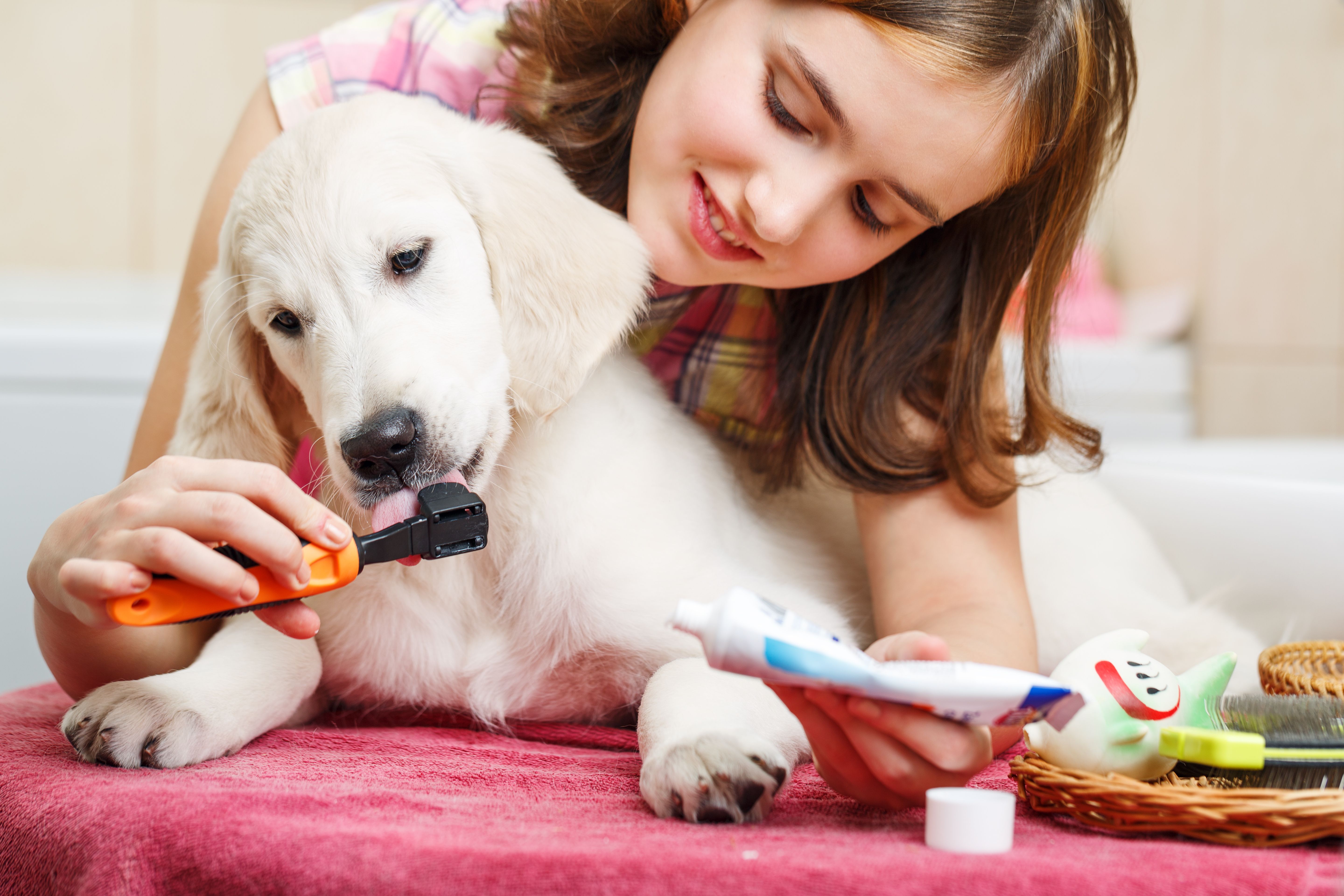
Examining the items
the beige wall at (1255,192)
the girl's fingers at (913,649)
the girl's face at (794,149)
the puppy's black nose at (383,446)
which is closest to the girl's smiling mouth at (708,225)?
the girl's face at (794,149)

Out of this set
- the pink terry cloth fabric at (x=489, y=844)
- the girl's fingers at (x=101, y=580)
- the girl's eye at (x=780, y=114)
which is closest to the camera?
the pink terry cloth fabric at (x=489, y=844)

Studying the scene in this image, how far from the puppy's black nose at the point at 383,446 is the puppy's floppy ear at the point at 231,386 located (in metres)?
0.24

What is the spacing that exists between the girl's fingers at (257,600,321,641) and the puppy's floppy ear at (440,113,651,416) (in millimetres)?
318

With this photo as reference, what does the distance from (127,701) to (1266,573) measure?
1.59 m

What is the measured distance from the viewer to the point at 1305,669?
1.16 metres

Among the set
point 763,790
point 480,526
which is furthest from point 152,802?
point 763,790

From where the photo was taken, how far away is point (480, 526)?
0.89 meters

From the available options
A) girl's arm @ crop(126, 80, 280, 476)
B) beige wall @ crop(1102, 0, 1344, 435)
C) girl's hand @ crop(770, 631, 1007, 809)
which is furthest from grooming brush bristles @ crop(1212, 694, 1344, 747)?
beige wall @ crop(1102, 0, 1344, 435)

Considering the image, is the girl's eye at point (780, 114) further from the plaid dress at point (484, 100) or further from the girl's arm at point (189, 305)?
the girl's arm at point (189, 305)

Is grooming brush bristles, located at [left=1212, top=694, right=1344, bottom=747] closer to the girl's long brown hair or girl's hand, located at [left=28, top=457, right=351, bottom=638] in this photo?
the girl's long brown hair

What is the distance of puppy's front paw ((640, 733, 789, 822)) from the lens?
2.56ft

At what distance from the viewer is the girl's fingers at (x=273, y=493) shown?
79 centimetres

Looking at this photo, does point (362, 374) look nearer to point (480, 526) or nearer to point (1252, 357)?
point (480, 526)

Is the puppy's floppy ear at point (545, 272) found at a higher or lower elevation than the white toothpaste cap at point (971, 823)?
higher
